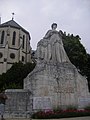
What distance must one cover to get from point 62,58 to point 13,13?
166 ft

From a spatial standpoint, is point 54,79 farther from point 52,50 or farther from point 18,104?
point 18,104

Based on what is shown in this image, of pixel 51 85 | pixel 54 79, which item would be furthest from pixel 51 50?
pixel 51 85

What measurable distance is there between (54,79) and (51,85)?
0.52m

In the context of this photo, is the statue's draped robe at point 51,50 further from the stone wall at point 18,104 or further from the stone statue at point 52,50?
the stone wall at point 18,104

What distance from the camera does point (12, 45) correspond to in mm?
49562

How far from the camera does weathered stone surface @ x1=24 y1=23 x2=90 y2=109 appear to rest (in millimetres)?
11234

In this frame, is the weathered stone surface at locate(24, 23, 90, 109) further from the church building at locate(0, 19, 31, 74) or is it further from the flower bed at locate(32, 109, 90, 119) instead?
the church building at locate(0, 19, 31, 74)

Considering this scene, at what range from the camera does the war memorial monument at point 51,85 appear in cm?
1080

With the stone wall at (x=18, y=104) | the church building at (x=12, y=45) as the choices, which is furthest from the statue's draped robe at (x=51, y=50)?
the church building at (x=12, y=45)

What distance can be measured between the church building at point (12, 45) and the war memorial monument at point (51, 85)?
112ft

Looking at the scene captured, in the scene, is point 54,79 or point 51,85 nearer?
point 51,85

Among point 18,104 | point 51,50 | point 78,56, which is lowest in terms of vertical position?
point 18,104

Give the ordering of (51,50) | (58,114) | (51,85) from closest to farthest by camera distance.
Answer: (58,114) → (51,85) → (51,50)

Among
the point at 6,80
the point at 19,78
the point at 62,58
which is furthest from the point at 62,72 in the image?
the point at 6,80
